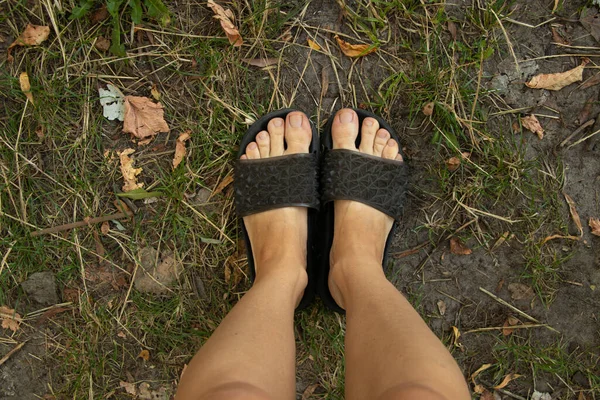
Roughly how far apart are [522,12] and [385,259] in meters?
1.19

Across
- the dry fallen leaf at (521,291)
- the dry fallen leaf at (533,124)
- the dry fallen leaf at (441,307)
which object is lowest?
the dry fallen leaf at (441,307)

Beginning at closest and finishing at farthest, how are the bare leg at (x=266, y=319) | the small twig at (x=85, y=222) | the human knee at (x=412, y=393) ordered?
the human knee at (x=412, y=393)
the bare leg at (x=266, y=319)
the small twig at (x=85, y=222)

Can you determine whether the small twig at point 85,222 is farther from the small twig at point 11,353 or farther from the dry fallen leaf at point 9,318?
the small twig at point 11,353

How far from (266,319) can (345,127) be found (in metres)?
0.86

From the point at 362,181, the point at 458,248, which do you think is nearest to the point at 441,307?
the point at 458,248

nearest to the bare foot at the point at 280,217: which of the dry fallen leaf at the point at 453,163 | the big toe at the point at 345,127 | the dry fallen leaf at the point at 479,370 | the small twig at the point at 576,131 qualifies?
the big toe at the point at 345,127

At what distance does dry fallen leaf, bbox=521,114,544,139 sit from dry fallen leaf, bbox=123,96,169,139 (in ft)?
5.04

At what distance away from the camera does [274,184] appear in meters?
1.99

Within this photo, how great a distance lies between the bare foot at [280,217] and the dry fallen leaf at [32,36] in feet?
3.14

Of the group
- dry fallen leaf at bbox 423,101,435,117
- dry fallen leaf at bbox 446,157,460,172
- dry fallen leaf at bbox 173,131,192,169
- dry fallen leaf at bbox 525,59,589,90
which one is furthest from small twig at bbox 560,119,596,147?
dry fallen leaf at bbox 173,131,192,169

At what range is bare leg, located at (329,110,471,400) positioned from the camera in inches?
49.8

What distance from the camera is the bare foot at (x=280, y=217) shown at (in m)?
1.91

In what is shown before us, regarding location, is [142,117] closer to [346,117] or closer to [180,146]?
[180,146]

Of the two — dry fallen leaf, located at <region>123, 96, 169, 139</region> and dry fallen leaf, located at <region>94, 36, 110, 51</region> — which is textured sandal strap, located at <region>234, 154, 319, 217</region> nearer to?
dry fallen leaf, located at <region>123, 96, 169, 139</region>
